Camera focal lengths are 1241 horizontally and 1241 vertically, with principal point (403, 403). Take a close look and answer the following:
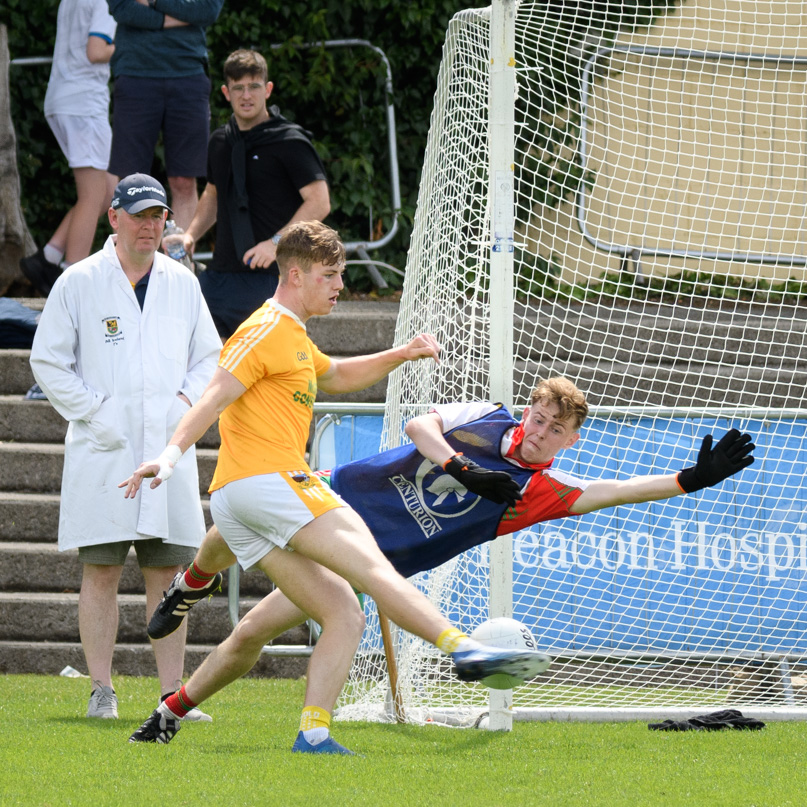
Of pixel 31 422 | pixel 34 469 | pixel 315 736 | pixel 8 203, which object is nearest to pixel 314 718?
pixel 315 736

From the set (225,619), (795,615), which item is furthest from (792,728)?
(225,619)

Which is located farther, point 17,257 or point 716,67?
point 17,257

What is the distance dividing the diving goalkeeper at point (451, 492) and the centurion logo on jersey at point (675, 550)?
5.78 feet

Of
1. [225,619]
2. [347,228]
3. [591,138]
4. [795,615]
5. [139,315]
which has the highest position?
[591,138]

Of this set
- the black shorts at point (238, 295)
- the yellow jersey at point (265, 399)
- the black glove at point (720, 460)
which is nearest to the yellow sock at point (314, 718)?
the yellow jersey at point (265, 399)

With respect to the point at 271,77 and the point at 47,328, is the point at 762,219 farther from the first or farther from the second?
the point at 47,328

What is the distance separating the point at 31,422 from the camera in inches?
323

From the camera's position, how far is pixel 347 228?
11578 mm

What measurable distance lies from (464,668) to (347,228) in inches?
318

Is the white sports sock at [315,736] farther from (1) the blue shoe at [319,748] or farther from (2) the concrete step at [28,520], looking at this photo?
(2) the concrete step at [28,520]

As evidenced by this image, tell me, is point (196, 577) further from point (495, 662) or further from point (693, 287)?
point (693, 287)

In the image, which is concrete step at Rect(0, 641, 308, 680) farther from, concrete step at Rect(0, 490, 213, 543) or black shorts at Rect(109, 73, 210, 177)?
black shorts at Rect(109, 73, 210, 177)

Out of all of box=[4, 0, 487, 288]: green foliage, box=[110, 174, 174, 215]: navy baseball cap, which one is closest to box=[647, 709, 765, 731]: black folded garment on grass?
box=[110, 174, 174, 215]: navy baseball cap

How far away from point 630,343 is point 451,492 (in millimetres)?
3968
